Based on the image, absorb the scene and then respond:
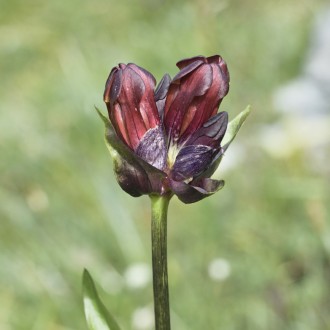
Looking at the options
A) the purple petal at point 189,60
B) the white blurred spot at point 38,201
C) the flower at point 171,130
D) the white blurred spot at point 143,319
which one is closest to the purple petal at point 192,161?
the flower at point 171,130

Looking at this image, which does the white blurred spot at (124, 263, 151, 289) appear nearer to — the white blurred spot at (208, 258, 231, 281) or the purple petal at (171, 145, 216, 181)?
the white blurred spot at (208, 258, 231, 281)

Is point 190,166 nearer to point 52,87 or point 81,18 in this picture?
point 52,87

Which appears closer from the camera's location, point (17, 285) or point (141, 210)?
point (17, 285)

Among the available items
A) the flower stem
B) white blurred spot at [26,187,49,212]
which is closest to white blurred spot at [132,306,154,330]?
white blurred spot at [26,187,49,212]

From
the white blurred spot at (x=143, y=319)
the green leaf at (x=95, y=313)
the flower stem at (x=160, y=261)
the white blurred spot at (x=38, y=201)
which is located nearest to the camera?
the flower stem at (x=160, y=261)

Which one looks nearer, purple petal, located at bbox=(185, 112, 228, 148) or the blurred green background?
purple petal, located at bbox=(185, 112, 228, 148)

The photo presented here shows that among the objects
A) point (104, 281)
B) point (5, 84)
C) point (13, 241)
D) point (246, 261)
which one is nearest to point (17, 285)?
point (104, 281)

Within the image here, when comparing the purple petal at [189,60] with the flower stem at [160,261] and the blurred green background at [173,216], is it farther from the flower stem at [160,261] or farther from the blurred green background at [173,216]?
the blurred green background at [173,216]
